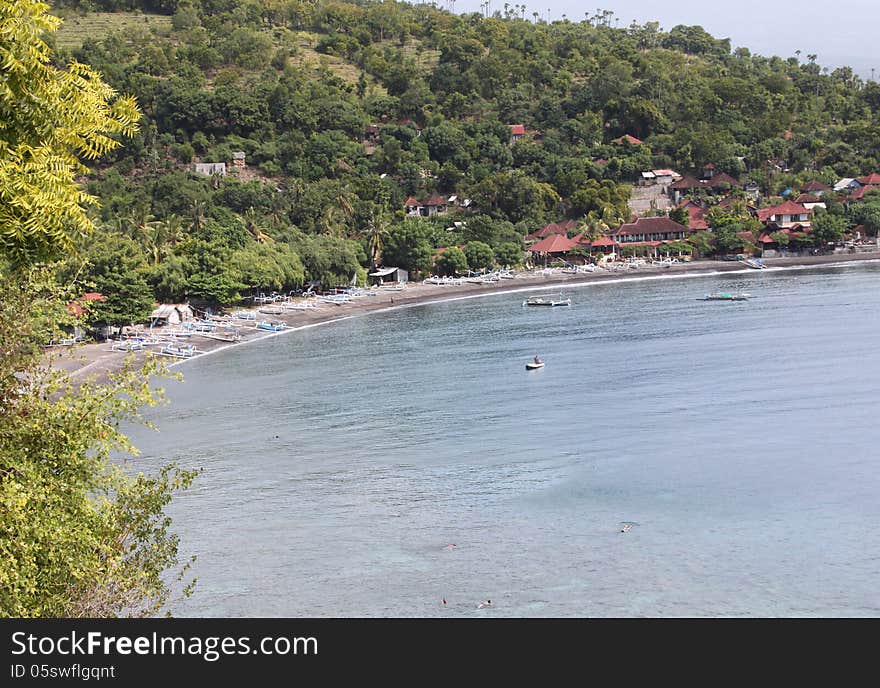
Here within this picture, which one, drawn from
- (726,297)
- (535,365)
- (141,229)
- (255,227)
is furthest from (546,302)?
(141,229)

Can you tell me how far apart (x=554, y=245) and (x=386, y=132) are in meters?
27.9

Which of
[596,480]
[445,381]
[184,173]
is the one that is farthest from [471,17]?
[596,480]

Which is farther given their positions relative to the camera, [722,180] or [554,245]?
[722,180]

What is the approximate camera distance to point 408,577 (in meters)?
22.3

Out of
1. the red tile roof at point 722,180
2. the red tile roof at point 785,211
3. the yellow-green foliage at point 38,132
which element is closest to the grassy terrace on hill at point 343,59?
the red tile roof at point 722,180

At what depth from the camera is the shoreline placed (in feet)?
174

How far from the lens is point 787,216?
95.4m

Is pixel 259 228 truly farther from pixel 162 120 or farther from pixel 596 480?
pixel 596 480

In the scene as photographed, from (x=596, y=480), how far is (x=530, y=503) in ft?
9.01

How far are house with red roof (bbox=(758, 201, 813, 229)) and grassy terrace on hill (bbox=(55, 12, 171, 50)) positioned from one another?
8375 centimetres

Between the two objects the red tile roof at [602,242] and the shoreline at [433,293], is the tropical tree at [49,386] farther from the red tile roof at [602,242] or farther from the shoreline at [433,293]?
the red tile roof at [602,242]

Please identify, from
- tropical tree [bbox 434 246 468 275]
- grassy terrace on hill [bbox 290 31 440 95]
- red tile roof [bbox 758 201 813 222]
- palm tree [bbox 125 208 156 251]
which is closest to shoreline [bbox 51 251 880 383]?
tropical tree [bbox 434 246 468 275]

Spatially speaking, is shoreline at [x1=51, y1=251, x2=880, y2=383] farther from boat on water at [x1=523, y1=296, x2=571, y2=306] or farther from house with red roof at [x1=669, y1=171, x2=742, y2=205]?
house with red roof at [x1=669, y1=171, x2=742, y2=205]

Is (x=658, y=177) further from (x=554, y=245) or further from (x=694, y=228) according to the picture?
(x=554, y=245)
